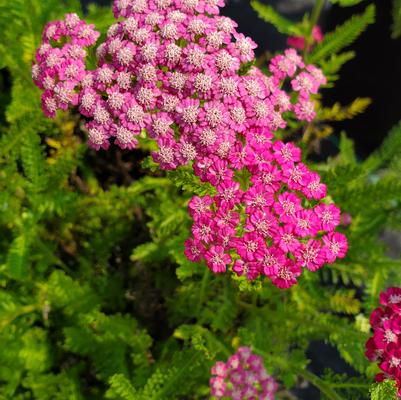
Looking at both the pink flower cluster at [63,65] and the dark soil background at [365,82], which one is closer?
the pink flower cluster at [63,65]

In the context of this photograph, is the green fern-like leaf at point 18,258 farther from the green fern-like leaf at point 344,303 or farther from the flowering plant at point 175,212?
the green fern-like leaf at point 344,303

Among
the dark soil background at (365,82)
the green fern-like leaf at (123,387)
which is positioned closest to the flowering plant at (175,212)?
the green fern-like leaf at (123,387)

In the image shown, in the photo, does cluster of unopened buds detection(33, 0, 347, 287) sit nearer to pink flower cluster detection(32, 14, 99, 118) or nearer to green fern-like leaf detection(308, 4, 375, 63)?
pink flower cluster detection(32, 14, 99, 118)

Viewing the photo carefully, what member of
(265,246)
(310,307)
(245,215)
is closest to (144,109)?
(245,215)

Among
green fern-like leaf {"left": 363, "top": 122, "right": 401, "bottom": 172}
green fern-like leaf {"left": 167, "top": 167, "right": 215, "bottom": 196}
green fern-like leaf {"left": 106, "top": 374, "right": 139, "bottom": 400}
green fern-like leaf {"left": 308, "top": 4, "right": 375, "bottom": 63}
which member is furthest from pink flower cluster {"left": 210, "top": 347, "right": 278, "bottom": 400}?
green fern-like leaf {"left": 308, "top": 4, "right": 375, "bottom": 63}

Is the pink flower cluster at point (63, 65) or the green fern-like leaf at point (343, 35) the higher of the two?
the green fern-like leaf at point (343, 35)

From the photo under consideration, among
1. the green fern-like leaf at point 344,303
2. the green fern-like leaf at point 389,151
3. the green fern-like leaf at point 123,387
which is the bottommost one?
the green fern-like leaf at point 123,387

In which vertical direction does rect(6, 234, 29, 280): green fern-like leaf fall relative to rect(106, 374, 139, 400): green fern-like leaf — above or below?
below

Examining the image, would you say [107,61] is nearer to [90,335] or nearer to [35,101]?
[35,101]
